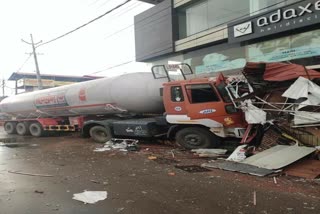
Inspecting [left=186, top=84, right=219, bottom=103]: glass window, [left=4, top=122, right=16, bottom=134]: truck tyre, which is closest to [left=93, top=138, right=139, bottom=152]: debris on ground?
[left=186, top=84, right=219, bottom=103]: glass window

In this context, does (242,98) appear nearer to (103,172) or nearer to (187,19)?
(103,172)

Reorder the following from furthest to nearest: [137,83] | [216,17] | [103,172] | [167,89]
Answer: [216,17] → [137,83] → [167,89] → [103,172]

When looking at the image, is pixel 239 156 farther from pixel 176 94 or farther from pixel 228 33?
pixel 228 33

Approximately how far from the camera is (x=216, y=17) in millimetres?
20547

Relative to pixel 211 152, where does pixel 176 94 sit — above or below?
above

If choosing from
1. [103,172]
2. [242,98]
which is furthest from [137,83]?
[103,172]

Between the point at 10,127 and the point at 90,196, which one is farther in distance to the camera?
the point at 10,127

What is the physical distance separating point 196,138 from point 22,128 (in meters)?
13.2

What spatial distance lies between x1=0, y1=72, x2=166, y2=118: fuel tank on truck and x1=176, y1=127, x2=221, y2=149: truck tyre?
2.16 metres

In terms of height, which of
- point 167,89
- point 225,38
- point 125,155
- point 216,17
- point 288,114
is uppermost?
point 216,17

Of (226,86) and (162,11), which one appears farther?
(162,11)

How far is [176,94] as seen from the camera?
36.3 ft

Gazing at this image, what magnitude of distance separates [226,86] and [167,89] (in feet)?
6.70

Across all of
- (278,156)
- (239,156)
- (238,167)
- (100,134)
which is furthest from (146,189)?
(100,134)
